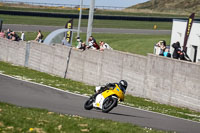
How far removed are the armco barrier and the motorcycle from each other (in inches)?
215

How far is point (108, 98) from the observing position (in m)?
15.5

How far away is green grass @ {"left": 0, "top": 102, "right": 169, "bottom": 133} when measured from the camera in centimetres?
1123

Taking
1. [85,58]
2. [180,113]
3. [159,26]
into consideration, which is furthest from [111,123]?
[159,26]

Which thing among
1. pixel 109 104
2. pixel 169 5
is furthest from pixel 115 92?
pixel 169 5

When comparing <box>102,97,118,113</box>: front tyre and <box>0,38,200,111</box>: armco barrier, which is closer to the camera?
<box>102,97,118,113</box>: front tyre

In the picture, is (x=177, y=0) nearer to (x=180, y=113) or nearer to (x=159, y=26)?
(x=159, y=26)

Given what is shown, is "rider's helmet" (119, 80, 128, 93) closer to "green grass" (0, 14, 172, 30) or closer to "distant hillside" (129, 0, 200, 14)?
"green grass" (0, 14, 172, 30)

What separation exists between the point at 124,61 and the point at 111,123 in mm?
10914

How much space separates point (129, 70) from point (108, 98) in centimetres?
798

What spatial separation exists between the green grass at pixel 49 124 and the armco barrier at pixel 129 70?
8.23 m

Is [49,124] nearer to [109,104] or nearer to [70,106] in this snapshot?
[109,104]

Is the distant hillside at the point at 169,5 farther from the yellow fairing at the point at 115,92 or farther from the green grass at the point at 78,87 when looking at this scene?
the yellow fairing at the point at 115,92

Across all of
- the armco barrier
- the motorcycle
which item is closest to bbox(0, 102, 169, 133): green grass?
the motorcycle

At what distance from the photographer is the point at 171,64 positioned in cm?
2120
